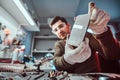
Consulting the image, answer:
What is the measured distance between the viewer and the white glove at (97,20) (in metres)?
0.60

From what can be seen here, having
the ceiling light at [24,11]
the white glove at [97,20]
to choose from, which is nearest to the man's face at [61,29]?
the white glove at [97,20]

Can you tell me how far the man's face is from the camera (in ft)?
2.70

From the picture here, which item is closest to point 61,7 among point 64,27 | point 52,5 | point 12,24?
point 52,5

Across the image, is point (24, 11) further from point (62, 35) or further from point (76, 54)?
point (76, 54)

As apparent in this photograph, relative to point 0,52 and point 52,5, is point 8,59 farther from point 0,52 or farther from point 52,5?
point 52,5

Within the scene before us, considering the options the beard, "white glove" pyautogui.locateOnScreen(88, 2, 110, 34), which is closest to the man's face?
the beard

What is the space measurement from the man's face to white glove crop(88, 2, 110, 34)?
208 mm

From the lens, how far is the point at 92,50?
72 centimetres

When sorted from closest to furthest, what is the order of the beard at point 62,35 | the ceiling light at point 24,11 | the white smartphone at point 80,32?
the white smartphone at point 80,32 < the beard at point 62,35 < the ceiling light at point 24,11

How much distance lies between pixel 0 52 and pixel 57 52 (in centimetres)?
35

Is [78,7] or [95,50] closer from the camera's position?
[95,50]

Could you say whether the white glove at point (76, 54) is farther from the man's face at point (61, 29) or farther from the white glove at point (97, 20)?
the man's face at point (61, 29)

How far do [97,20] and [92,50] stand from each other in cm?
19

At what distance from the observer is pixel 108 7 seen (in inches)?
39.0
